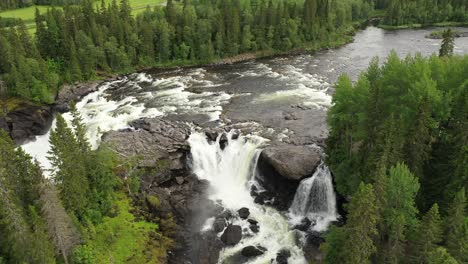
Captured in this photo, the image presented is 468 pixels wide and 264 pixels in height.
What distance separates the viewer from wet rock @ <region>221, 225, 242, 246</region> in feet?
170

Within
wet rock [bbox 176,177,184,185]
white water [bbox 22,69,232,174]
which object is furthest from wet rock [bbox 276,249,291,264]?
white water [bbox 22,69,232,174]

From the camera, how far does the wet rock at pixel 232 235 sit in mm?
51688

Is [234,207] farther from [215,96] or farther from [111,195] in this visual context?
[215,96]

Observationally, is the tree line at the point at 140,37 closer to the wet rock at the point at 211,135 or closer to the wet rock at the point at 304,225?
the wet rock at the point at 211,135

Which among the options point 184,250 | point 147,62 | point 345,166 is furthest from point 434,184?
point 147,62

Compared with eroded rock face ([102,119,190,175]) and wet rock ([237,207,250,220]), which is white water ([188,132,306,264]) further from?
eroded rock face ([102,119,190,175])

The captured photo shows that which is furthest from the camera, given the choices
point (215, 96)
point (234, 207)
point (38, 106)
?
point (215, 96)

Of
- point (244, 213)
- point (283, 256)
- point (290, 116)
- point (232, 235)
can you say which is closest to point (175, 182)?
point (244, 213)

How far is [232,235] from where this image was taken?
52.2m

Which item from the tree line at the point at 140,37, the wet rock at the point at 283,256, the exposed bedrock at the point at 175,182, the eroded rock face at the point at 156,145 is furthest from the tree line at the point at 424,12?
the wet rock at the point at 283,256

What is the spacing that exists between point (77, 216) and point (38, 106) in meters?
42.1

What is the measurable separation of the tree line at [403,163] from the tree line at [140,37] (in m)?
64.4

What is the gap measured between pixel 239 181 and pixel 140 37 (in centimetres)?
6872

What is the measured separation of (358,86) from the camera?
52906mm
